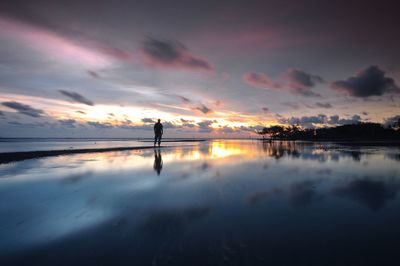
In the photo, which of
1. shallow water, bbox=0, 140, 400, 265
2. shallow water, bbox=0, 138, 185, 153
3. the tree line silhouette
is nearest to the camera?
shallow water, bbox=0, 140, 400, 265

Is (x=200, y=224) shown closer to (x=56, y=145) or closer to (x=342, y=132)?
(x=56, y=145)

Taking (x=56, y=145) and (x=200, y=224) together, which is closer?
(x=200, y=224)

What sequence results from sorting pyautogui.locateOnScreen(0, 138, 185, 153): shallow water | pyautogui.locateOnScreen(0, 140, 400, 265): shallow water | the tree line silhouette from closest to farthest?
pyautogui.locateOnScreen(0, 140, 400, 265): shallow water, pyautogui.locateOnScreen(0, 138, 185, 153): shallow water, the tree line silhouette

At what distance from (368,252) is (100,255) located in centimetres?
387

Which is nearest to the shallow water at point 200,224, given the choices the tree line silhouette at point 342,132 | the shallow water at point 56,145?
the shallow water at point 56,145

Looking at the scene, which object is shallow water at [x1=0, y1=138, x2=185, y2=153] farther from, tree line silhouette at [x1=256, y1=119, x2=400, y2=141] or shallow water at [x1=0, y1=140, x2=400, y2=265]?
tree line silhouette at [x1=256, y1=119, x2=400, y2=141]

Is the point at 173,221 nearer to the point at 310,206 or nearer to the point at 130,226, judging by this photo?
the point at 130,226

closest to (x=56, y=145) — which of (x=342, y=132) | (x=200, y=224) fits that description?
(x=200, y=224)

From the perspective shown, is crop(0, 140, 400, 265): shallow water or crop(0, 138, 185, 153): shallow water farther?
crop(0, 138, 185, 153): shallow water

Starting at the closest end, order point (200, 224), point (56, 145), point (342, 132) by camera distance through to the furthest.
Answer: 1. point (200, 224)
2. point (56, 145)
3. point (342, 132)

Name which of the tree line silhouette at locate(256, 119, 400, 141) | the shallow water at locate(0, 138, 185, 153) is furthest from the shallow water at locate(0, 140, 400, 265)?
the tree line silhouette at locate(256, 119, 400, 141)

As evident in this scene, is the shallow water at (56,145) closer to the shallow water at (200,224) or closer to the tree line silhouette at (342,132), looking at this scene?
the shallow water at (200,224)

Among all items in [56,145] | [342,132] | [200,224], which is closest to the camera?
[200,224]

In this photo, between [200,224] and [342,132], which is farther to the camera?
[342,132]
